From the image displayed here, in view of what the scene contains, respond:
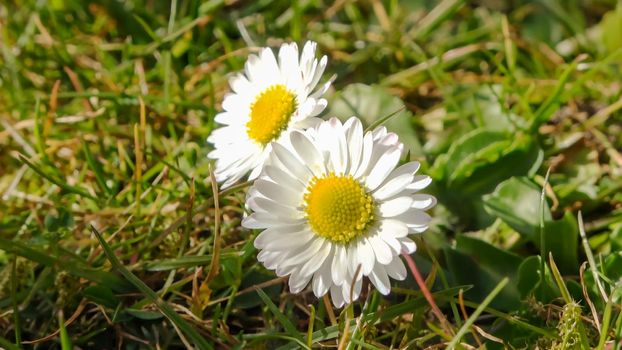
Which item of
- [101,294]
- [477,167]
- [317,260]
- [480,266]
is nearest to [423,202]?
[317,260]

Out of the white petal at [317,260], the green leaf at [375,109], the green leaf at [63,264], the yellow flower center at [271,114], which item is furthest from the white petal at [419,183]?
the green leaf at [63,264]

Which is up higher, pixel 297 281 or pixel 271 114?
pixel 271 114

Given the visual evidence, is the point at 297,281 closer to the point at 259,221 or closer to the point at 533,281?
the point at 259,221

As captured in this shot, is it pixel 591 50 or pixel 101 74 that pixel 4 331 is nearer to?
pixel 101 74

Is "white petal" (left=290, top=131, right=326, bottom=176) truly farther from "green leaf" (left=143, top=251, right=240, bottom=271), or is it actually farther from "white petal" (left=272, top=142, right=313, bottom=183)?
"green leaf" (left=143, top=251, right=240, bottom=271)

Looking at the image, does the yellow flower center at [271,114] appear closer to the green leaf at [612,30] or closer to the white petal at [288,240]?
the white petal at [288,240]

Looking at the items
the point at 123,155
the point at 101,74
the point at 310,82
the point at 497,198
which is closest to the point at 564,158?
the point at 497,198

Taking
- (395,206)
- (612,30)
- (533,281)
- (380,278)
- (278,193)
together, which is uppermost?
(278,193)

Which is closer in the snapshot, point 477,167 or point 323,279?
point 323,279
